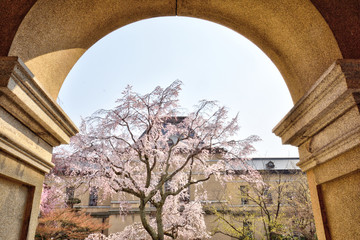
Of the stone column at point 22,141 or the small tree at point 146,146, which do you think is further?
the small tree at point 146,146

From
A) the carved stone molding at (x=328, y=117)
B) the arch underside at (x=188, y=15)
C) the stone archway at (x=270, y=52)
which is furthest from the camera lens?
the arch underside at (x=188, y=15)

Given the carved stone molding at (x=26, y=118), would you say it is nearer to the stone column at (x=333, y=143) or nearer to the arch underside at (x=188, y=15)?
the arch underside at (x=188, y=15)

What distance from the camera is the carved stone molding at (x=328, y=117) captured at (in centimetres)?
209

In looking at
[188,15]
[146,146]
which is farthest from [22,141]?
[146,146]

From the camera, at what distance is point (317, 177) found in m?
2.79

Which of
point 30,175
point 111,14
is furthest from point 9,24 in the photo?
point 30,175

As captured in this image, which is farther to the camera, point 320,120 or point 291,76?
point 291,76

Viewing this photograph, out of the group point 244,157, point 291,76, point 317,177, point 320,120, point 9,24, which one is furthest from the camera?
point 244,157

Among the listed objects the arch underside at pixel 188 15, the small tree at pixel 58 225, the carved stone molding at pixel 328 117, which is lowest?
the small tree at pixel 58 225

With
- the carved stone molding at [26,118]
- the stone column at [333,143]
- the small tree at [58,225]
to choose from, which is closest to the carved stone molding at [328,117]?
the stone column at [333,143]

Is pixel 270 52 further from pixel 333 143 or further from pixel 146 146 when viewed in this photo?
pixel 146 146

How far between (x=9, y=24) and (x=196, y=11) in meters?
2.15

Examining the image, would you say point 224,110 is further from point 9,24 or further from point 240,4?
point 9,24

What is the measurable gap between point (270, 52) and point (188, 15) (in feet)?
4.03
